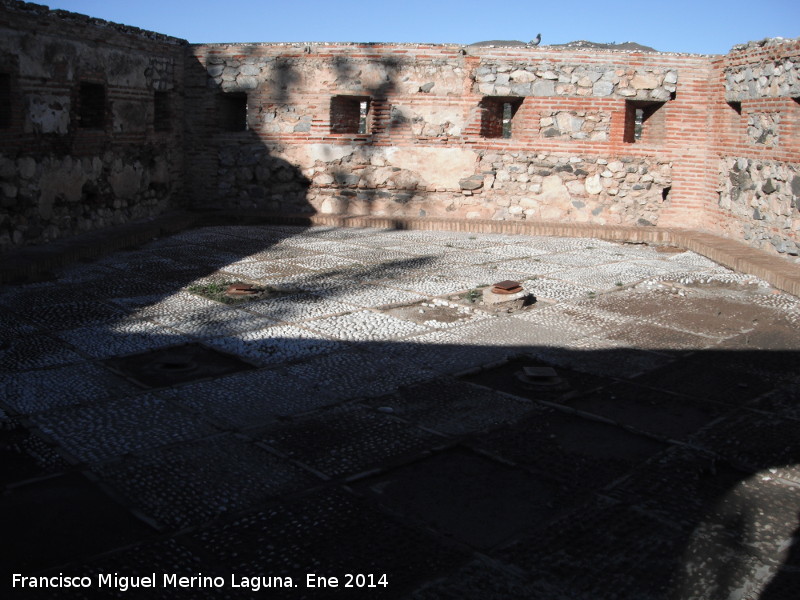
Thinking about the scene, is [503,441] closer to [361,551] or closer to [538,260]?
[361,551]

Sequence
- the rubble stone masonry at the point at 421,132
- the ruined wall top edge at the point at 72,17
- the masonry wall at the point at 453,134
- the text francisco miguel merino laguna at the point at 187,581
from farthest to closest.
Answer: the masonry wall at the point at 453,134, the rubble stone masonry at the point at 421,132, the ruined wall top edge at the point at 72,17, the text francisco miguel merino laguna at the point at 187,581

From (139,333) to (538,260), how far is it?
4634 millimetres

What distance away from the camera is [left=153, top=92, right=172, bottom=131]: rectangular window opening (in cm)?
1109

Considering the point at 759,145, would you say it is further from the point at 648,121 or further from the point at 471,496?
the point at 471,496

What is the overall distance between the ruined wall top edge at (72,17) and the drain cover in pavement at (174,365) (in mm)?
4647

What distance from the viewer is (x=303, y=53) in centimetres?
1125

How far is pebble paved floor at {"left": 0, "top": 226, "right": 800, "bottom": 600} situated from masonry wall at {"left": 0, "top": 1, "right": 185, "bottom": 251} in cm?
200

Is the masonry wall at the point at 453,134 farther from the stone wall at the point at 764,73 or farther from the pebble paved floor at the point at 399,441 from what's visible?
the pebble paved floor at the point at 399,441

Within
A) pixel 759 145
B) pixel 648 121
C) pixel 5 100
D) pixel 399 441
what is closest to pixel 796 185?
pixel 759 145

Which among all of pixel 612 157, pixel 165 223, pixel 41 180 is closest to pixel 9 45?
pixel 41 180

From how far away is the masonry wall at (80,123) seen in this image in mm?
7941

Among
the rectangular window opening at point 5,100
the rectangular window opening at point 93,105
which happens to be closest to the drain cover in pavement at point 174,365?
the rectangular window opening at point 5,100

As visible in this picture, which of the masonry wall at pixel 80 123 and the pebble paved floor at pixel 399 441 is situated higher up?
the masonry wall at pixel 80 123

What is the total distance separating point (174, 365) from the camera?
4.80 metres
